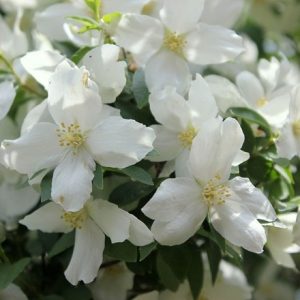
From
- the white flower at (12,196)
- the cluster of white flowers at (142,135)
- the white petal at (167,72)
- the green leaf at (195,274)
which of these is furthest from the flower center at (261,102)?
the white flower at (12,196)

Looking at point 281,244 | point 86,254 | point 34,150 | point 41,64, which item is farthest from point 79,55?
point 281,244

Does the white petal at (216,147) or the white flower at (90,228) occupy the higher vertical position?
the white petal at (216,147)

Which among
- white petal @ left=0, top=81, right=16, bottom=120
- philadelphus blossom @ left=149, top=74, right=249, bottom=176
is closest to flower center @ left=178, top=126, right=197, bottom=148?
philadelphus blossom @ left=149, top=74, right=249, bottom=176

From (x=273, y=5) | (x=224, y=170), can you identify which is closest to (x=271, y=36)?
(x=273, y=5)

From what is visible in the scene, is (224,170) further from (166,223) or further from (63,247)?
(63,247)

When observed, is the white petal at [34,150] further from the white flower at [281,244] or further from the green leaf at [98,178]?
the white flower at [281,244]

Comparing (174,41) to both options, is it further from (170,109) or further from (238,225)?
(238,225)

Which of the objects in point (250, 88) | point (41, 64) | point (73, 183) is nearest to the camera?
point (73, 183)
